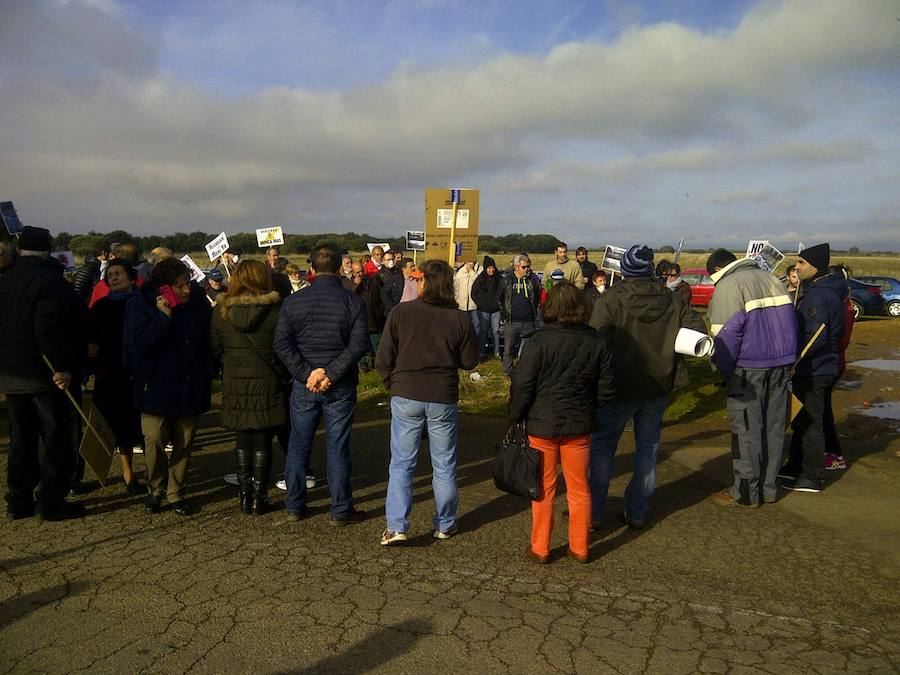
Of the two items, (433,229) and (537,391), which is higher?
(433,229)

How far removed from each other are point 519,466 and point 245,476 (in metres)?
2.31

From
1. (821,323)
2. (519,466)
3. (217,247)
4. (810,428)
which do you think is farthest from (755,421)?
(217,247)

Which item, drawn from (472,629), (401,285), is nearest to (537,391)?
(472,629)

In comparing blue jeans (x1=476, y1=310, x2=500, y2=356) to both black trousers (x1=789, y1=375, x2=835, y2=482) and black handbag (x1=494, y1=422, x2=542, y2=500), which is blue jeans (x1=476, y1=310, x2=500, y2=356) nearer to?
black trousers (x1=789, y1=375, x2=835, y2=482)

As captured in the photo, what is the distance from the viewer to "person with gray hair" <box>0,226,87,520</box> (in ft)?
16.9

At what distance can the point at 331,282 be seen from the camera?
512 centimetres

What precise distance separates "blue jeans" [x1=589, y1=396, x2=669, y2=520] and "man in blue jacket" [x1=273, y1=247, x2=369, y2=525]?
1.89 meters

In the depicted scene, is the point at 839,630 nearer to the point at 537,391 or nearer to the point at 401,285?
the point at 537,391

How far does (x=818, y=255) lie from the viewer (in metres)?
6.37

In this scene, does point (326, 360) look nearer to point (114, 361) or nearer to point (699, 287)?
point (114, 361)

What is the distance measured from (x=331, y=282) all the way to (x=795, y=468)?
15.4 ft

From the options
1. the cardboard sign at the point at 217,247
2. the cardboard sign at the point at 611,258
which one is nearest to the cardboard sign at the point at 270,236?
the cardboard sign at the point at 217,247

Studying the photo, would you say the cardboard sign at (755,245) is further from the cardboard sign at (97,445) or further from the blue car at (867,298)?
the blue car at (867,298)

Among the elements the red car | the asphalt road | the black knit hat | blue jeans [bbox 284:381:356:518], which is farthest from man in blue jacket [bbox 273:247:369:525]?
the red car
